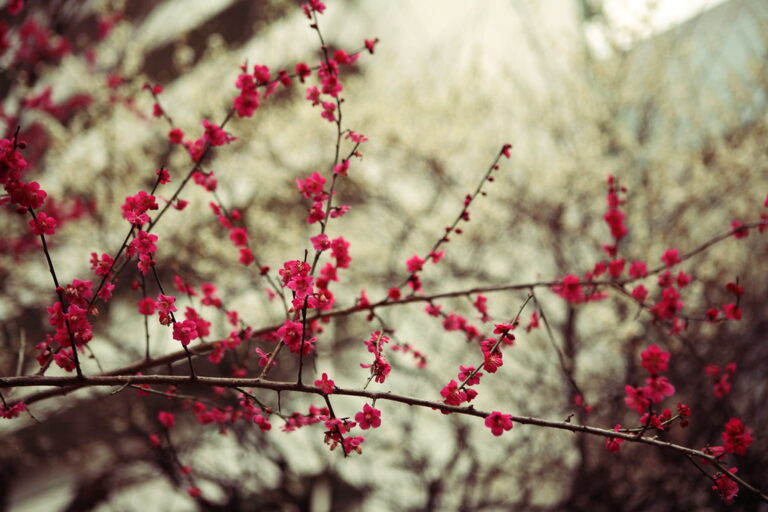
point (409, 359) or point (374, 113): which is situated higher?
point (374, 113)

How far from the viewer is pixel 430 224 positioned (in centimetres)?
646

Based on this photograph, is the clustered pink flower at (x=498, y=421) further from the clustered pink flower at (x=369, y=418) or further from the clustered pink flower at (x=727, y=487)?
the clustered pink flower at (x=727, y=487)

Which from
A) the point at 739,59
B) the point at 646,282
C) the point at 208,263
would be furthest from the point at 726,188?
the point at 208,263

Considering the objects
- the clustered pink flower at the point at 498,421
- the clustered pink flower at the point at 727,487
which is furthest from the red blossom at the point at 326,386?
the clustered pink flower at the point at 727,487

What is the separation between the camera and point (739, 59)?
25.5ft

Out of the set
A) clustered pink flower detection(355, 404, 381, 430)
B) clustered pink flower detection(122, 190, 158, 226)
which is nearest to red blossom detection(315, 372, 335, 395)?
clustered pink flower detection(355, 404, 381, 430)

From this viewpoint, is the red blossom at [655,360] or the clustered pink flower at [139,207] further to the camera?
the red blossom at [655,360]

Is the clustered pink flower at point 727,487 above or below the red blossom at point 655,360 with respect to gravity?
below

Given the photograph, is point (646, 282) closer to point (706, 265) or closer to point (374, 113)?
point (706, 265)

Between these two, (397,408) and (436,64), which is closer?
(397,408)

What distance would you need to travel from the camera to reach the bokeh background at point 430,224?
16.6 feet

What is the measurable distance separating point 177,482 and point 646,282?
4606 millimetres

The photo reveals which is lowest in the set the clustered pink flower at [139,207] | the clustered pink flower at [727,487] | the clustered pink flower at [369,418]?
the clustered pink flower at [727,487]

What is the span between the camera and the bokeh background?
5055mm
